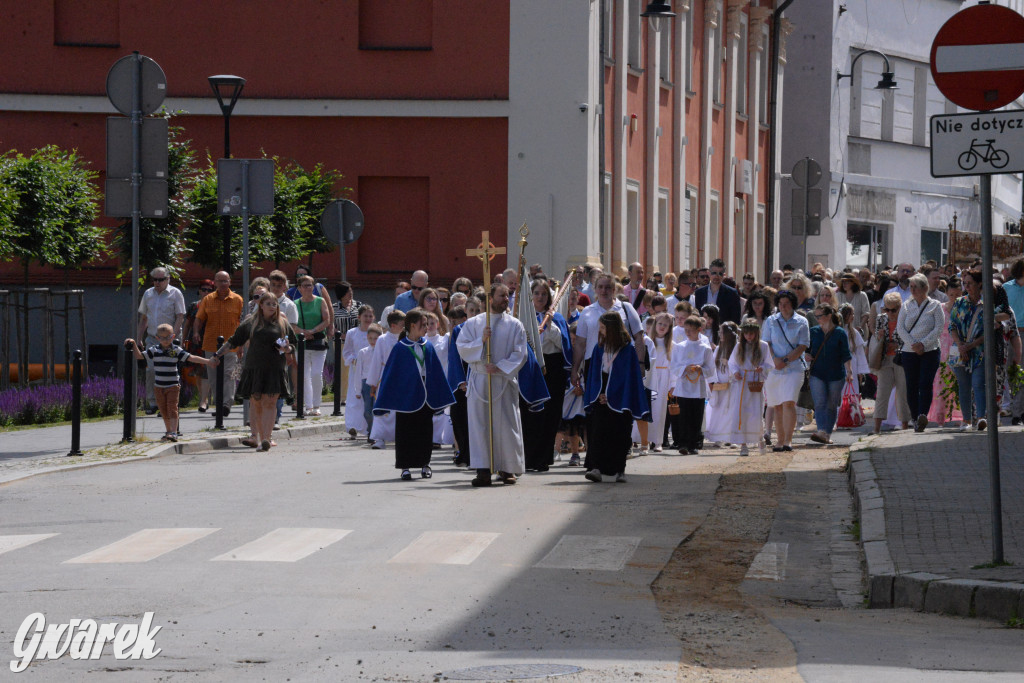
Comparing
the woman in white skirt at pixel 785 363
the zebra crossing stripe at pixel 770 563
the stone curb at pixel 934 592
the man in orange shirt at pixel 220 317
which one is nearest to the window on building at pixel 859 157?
the man in orange shirt at pixel 220 317

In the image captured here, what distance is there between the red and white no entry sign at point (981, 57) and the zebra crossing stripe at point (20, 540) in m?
6.44

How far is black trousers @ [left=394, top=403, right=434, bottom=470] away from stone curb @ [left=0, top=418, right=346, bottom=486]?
3057 millimetres

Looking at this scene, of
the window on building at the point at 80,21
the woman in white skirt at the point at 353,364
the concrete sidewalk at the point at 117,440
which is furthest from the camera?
the window on building at the point at 80,21

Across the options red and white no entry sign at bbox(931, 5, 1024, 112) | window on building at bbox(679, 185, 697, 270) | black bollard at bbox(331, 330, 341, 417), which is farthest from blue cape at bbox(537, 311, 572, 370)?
window on building at bbox(679, 185, 697, 270)

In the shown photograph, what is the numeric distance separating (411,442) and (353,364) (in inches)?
224

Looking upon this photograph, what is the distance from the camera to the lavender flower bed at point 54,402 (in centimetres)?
2184

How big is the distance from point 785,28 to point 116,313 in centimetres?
2262

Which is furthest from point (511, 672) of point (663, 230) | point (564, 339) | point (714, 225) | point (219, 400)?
point (714, 225)

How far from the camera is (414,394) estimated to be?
1625 cm

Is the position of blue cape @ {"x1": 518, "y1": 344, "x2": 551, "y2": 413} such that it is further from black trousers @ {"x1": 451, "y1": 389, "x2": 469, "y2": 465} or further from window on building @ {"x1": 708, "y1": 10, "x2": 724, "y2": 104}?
window on building @ {"x1": 708, "y1": 10, "x2": 724, "y2": 104}

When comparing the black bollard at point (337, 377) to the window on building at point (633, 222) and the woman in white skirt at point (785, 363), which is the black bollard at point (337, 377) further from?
the window on building at point (633, 222)

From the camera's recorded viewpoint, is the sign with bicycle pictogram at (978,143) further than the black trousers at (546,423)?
No

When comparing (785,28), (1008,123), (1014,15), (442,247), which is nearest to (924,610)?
(1008,123)

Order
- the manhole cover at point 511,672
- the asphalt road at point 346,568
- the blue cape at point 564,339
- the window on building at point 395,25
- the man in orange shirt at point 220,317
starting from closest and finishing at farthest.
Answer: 1. the manhole cover at point 511,672
2. the asphalt road at point 346,568
3. the blue cape at point 564,339
4. the man in orange shirt at point 220,317
5. the window on building at point 395,25
